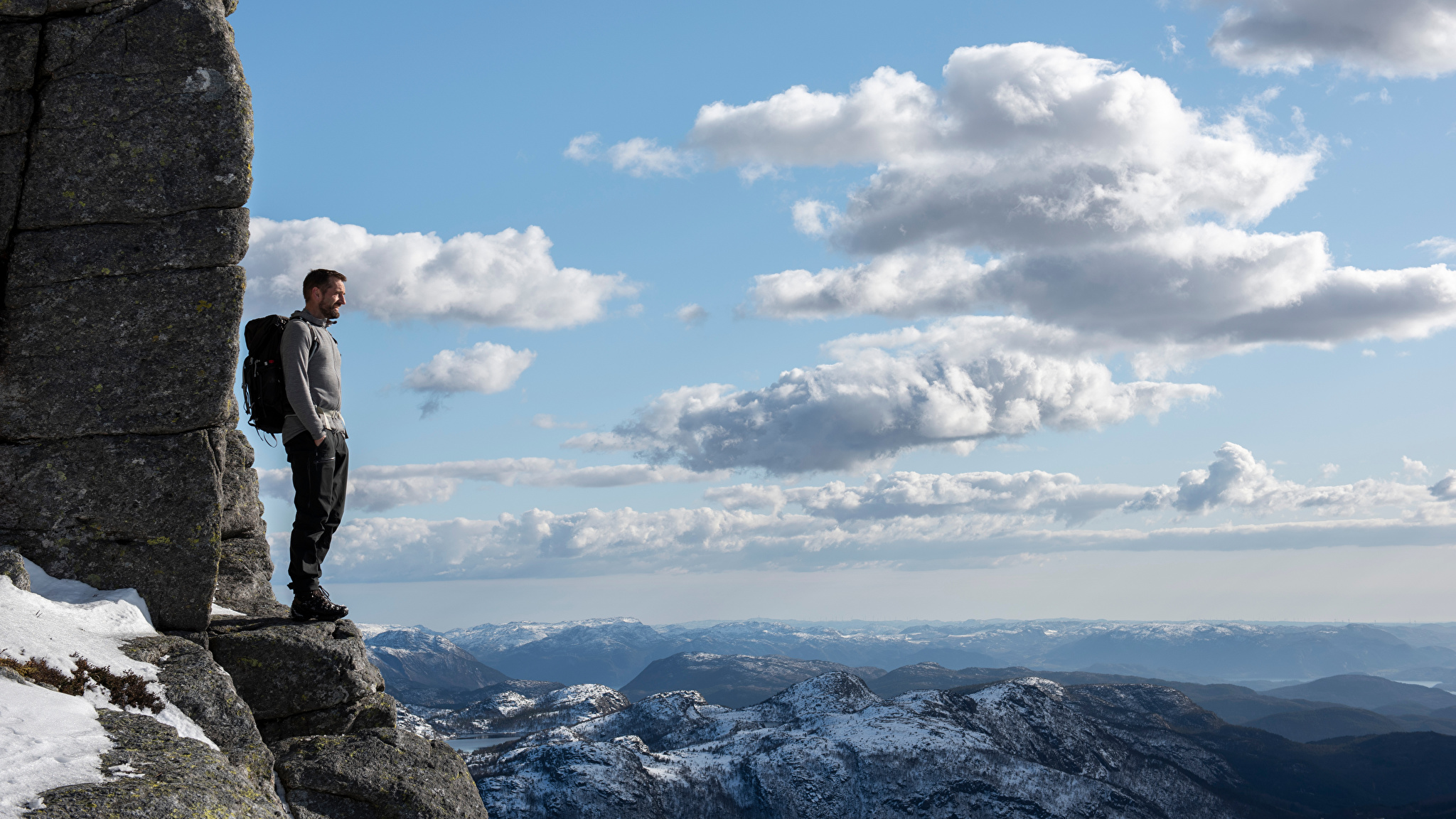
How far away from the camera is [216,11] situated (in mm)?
17844

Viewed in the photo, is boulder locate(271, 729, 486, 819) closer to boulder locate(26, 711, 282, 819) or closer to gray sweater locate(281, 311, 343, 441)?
boulder locate(26, 711, 282, 819)

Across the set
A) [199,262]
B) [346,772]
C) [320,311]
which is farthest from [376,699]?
[199,262]

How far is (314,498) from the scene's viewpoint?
1689 centimetres

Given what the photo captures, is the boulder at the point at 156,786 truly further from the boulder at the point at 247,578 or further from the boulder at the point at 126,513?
the boulder at the point at 247,578

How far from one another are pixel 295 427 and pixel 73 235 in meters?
4.96

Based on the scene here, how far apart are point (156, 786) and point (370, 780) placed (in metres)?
4.98

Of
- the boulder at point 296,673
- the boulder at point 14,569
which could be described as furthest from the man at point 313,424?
the boulder at point 14,569

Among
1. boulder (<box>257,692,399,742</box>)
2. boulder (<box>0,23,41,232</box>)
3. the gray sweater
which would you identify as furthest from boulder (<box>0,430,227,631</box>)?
boulder (<box>0,23,41,232</box>)

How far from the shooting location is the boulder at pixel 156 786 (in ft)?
33.4

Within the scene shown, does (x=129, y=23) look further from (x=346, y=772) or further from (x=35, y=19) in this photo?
(x=346, y=772)

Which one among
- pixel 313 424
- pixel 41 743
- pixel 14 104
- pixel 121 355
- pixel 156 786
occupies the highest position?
pixel 14 104

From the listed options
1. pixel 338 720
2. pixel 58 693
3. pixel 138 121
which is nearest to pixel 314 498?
pixel 338 720

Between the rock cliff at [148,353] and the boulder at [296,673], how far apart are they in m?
0.03

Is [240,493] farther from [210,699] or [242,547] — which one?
[210,699]
